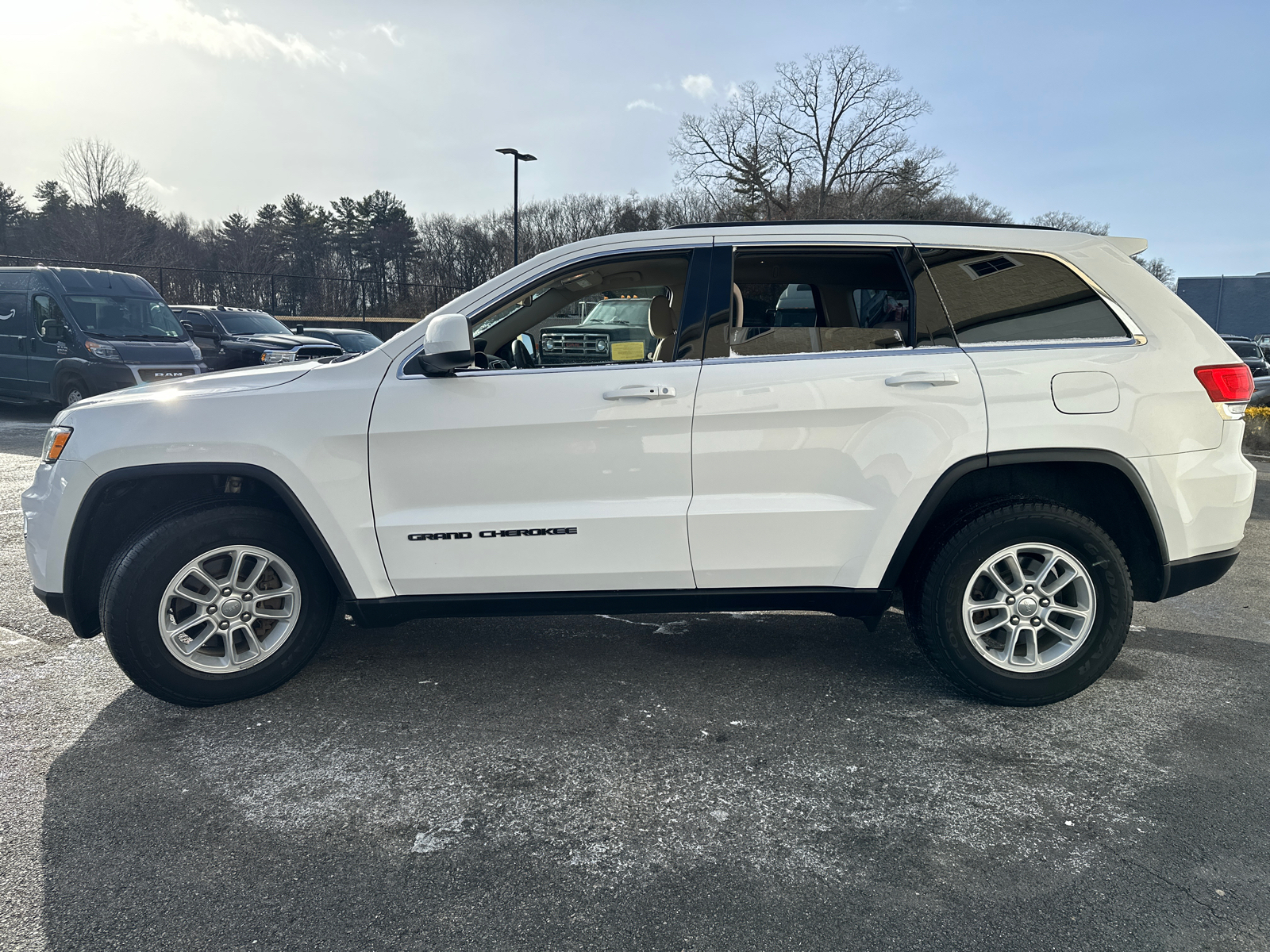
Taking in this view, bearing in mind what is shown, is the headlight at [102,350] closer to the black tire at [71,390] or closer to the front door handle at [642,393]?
the black tire at [71,390]

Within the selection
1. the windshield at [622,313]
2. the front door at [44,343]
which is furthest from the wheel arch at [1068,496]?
the front door at [44,343]

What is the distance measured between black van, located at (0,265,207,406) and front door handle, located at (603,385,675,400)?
35.2 ft

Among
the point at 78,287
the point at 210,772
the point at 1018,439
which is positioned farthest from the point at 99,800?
the point at 78,287

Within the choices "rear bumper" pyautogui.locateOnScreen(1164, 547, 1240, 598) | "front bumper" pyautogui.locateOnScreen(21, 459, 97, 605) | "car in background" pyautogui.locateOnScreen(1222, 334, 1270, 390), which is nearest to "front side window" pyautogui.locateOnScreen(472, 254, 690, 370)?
"front bumper" pyautogui.locateOnScreen(21, 459, 97, 605)

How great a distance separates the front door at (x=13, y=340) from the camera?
12.5 meters

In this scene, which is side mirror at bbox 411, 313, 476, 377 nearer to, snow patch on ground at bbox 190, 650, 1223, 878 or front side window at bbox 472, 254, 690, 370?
front side window at bbox 472, 254, 690, 370

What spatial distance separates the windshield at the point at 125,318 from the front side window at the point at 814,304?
11921 millimetres

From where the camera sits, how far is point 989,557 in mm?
3385

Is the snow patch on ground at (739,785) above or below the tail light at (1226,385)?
below

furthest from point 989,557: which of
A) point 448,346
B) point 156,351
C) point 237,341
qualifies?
point 237,341

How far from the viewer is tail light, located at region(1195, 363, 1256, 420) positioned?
11.1ft

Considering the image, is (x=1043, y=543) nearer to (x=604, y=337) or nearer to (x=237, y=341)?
(x=604, y=337)

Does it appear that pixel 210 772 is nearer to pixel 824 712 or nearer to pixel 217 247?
pixel 824 712

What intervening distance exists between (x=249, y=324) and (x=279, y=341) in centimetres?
150
